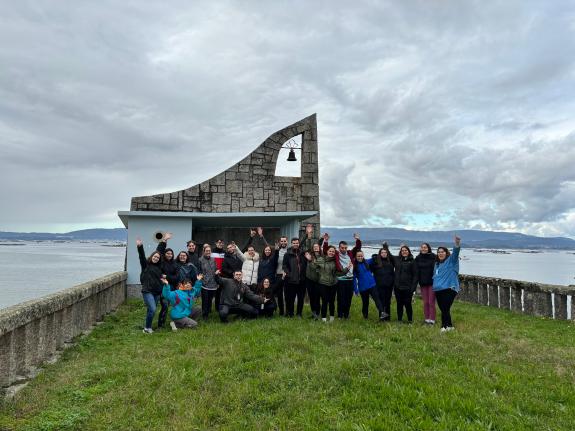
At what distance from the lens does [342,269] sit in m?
8.37

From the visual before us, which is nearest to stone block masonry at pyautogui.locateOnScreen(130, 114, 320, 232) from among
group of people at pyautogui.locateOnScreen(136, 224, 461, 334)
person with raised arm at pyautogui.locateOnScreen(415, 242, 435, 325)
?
group of people at pyautogui.locateOnScreen(136, 224, 461, 334)

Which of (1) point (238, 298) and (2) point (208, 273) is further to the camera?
(2) point (208, 273)

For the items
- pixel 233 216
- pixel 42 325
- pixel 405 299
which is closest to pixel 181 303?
pixel 42 325

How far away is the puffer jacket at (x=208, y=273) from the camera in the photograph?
902cm

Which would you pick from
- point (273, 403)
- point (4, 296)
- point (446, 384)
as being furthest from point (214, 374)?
point (4, 296)

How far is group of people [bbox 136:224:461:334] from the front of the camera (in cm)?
825

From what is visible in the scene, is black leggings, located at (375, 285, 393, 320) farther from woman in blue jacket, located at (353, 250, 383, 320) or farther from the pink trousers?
the pink trousers

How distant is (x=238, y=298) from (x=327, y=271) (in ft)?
5.85

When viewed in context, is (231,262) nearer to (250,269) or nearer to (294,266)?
(250,269)

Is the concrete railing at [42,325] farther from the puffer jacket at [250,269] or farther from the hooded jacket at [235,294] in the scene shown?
the puffer jacket at [250,269]

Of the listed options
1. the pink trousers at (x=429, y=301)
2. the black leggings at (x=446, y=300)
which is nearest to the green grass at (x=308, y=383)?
the black leggings at (x=446, y=300)

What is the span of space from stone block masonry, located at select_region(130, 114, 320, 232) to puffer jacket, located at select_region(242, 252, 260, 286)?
→ 3406 millimetres

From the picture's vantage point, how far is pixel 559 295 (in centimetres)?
990

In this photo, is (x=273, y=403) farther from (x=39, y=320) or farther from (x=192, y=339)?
(x=39, y=320)
